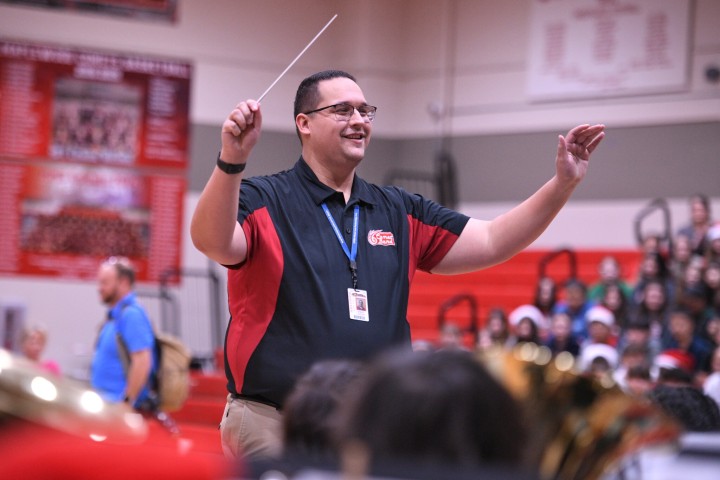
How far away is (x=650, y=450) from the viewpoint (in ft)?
4.78

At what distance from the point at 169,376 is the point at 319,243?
13.3 feet

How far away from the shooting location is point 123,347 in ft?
22.0

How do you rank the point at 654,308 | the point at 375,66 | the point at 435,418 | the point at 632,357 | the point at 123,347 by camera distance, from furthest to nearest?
the point at 375,66
the point at 654,308
the point at 632,357
the point at 123,347
the point at 435,418

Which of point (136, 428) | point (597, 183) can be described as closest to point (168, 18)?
point (597, 183)

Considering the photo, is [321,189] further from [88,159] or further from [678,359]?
[88,159]

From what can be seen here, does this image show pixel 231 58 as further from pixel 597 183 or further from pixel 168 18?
pixel 597 183

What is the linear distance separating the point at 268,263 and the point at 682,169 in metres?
9.44

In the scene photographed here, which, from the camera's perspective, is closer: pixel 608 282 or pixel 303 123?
pixel 303 123

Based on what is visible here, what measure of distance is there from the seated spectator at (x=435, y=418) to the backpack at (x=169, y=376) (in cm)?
582

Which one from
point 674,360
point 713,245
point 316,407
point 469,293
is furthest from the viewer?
point 469,293

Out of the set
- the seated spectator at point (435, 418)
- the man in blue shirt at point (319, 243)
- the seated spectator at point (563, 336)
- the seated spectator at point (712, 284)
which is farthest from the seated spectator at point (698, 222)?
the seated spectator at point (435, 418)

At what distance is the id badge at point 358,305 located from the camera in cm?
307

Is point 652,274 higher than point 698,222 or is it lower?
lower

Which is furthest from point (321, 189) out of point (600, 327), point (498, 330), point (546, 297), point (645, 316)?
point (546, 297)
